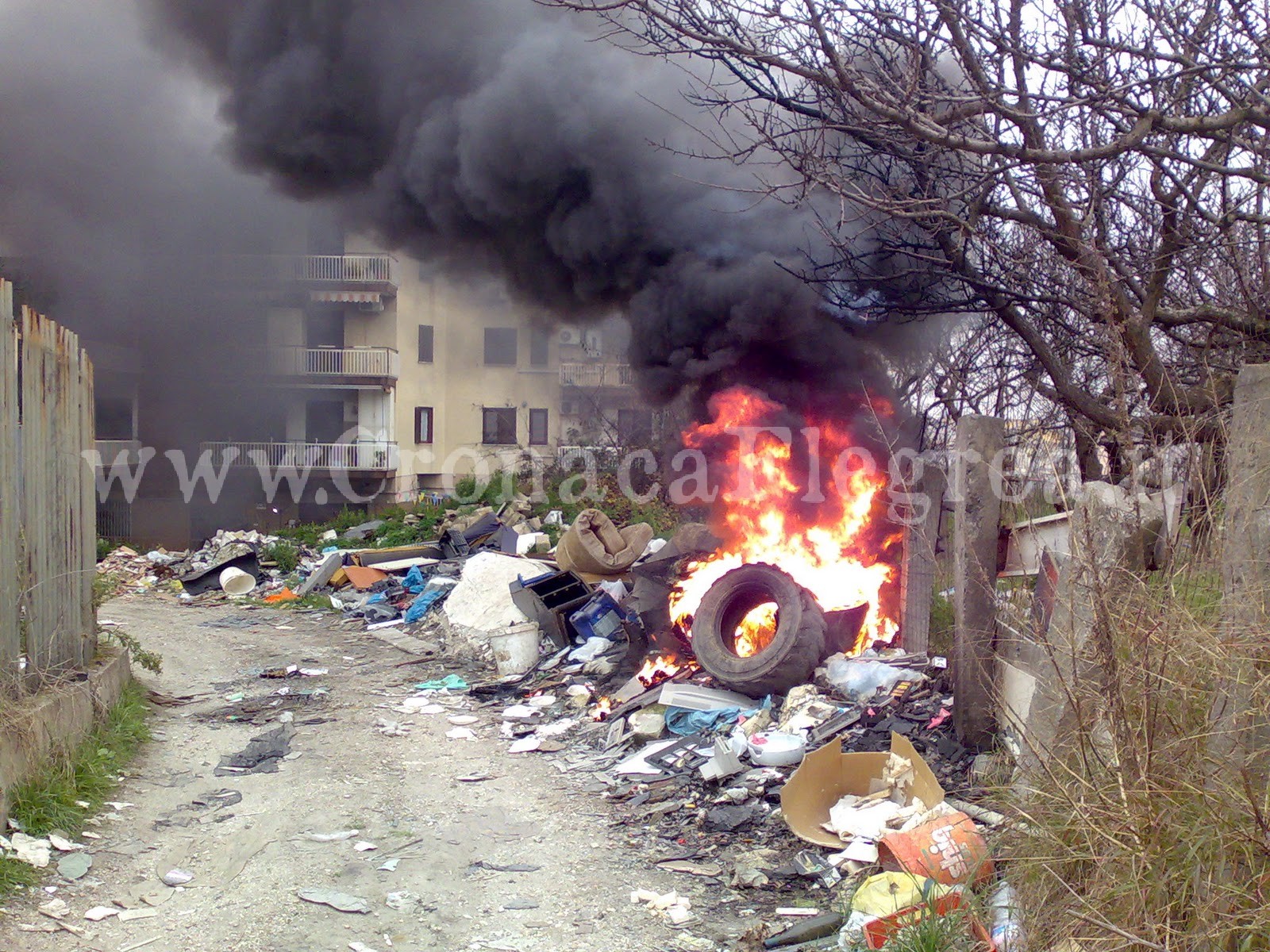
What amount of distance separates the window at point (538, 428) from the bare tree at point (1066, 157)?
1796cm

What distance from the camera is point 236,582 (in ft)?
50.1

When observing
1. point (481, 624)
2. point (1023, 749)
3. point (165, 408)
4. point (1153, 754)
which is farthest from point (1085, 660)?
Result: point (165, 408)

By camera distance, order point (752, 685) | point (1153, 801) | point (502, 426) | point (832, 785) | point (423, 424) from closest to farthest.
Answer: point (1153, 801)
point (832, 785)
point (752, 685)
point (502, 426)
point (423, 424)

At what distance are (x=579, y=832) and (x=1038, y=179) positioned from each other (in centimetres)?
442

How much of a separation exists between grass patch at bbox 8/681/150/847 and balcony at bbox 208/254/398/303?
16705 mm

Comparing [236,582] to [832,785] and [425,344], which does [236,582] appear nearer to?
[425,344]

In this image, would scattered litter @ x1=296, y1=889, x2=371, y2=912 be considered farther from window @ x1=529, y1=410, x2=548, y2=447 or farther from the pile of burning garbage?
window @ x1=529, y1=410, x2=548, y2=447

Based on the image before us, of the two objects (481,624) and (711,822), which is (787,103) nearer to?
(711,822)

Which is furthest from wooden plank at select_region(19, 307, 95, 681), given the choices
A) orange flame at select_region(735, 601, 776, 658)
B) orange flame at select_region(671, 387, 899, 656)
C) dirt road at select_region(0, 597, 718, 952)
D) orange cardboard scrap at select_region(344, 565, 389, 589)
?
orange cardboard scrap at select_region(344, 565, 389, 589)

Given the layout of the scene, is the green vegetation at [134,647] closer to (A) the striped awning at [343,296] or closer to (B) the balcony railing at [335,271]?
(B) the balcony railing at [335,271]

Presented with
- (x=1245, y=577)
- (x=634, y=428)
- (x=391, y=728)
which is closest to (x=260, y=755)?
(x=391, y=728)

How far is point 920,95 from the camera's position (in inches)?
179

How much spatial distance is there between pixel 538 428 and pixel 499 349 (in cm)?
233

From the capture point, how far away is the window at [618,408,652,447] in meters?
19.6
